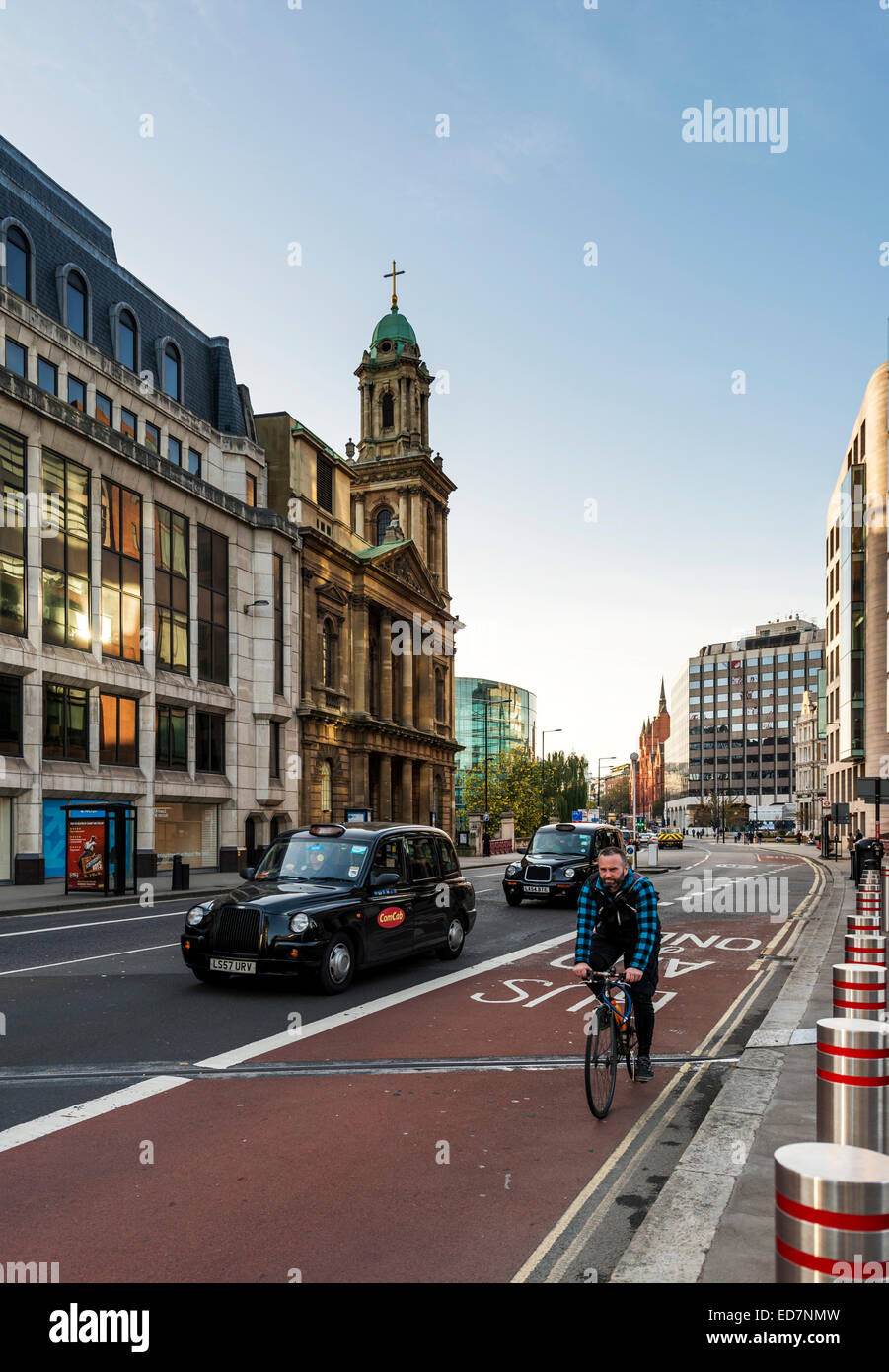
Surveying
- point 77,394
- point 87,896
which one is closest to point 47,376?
point 77,394

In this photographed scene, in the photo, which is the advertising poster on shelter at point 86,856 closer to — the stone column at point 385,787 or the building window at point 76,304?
the building window at point 76,304

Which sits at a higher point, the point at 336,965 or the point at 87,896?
the point at 336,965

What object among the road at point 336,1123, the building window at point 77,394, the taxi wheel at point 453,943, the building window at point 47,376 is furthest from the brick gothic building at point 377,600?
the road at point 336,1123

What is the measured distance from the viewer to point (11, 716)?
28.9m

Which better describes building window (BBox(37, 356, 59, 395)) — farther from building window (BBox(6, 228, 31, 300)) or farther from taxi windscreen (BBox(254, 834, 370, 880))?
taxi windscreen (BBox(254, 834, 370, 880))

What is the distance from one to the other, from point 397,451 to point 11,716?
165 ft

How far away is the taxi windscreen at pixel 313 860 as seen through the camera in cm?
1136

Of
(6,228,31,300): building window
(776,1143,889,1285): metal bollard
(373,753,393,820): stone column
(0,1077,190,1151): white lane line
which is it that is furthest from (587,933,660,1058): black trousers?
(373,753,393,820): stone column

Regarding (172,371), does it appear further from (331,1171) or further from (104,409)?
(331,1171)

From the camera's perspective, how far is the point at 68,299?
34.7 metres

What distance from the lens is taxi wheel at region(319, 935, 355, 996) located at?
33.5 ft

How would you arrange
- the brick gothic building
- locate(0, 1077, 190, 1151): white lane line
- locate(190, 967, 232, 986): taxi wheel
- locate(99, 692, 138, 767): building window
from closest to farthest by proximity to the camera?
locate(0, 1077, 190, 1151): white lane line, locate(190, 967, 232, 986): taxi wheel, locate(99, 692, 138, 767): building window, the brick gothic building

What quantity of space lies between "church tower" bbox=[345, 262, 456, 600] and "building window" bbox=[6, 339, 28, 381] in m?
43.2
